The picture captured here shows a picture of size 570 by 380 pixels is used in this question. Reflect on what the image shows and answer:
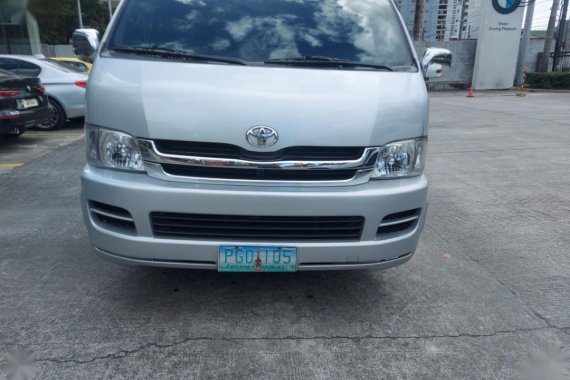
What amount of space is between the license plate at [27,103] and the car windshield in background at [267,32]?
4.98 m

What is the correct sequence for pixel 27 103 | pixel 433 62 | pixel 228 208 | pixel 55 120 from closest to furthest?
pixel 228 208
pixel 433 62
pixel 27 103
pixel 55 120

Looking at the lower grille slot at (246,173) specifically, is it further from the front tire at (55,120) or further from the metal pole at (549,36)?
the metal pole at (549,36)

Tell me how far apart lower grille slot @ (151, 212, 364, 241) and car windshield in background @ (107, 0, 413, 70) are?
1.09 meters

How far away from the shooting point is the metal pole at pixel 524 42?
21469mm

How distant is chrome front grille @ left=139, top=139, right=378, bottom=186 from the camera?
2.50 m

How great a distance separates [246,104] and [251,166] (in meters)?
0.35

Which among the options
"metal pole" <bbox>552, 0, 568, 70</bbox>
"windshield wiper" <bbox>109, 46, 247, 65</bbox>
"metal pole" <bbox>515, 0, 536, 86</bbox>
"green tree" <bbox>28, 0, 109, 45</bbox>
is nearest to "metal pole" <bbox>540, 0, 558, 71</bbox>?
"metal pole" <bbox>552, 0, 568, 70</bbox>

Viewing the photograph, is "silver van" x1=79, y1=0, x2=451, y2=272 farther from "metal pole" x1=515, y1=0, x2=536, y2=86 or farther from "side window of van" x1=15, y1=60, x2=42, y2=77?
"metal pole" x1=515, y1=0, x2=536, y2=86

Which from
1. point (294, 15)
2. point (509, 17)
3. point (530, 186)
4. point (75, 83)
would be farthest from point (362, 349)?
point (509, 17)

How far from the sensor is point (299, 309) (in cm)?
301

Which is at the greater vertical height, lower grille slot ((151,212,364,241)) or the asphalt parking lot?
lower grille slot ((151,212,364,241))

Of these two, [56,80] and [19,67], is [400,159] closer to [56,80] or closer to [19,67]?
[56,80]

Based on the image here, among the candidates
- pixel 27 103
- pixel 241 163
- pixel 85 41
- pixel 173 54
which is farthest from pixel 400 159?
pixel 27 103

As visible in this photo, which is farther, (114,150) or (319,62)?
(319,62)
